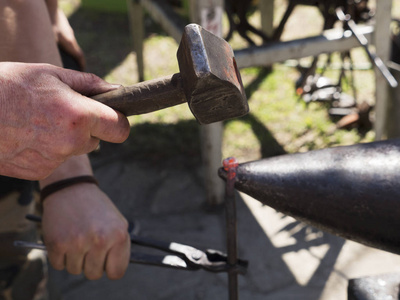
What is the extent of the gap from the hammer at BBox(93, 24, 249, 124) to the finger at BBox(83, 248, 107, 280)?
39 centimetres

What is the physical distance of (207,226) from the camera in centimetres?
215

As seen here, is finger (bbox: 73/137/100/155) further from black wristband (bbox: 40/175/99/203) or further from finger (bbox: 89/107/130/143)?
black wristband (bbox: 40/175/99/203)

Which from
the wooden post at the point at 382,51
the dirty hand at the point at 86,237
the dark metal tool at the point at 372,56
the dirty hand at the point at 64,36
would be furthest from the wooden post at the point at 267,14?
the dirty hand at the point at 86,237

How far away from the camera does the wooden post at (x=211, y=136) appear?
1907 millimetres

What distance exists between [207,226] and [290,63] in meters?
1.45

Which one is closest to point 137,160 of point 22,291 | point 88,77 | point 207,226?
point 207,226

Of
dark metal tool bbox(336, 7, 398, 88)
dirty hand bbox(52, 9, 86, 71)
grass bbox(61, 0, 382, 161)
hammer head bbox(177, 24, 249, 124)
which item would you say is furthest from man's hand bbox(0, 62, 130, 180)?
grass bbox(61, 0, 382, 161)

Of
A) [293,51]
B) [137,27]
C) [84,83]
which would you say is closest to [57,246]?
[84,83]

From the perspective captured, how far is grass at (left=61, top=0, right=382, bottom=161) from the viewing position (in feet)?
8.42

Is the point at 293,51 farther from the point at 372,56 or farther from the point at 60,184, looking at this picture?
the point at 60,184

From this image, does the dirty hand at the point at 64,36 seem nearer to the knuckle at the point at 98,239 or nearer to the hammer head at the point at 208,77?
the knuckle at the point at 98,239

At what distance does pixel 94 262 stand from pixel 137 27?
83.3 inches

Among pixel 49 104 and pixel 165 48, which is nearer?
pixel 49 104

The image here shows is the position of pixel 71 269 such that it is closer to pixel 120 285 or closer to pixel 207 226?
pixel 120 285
